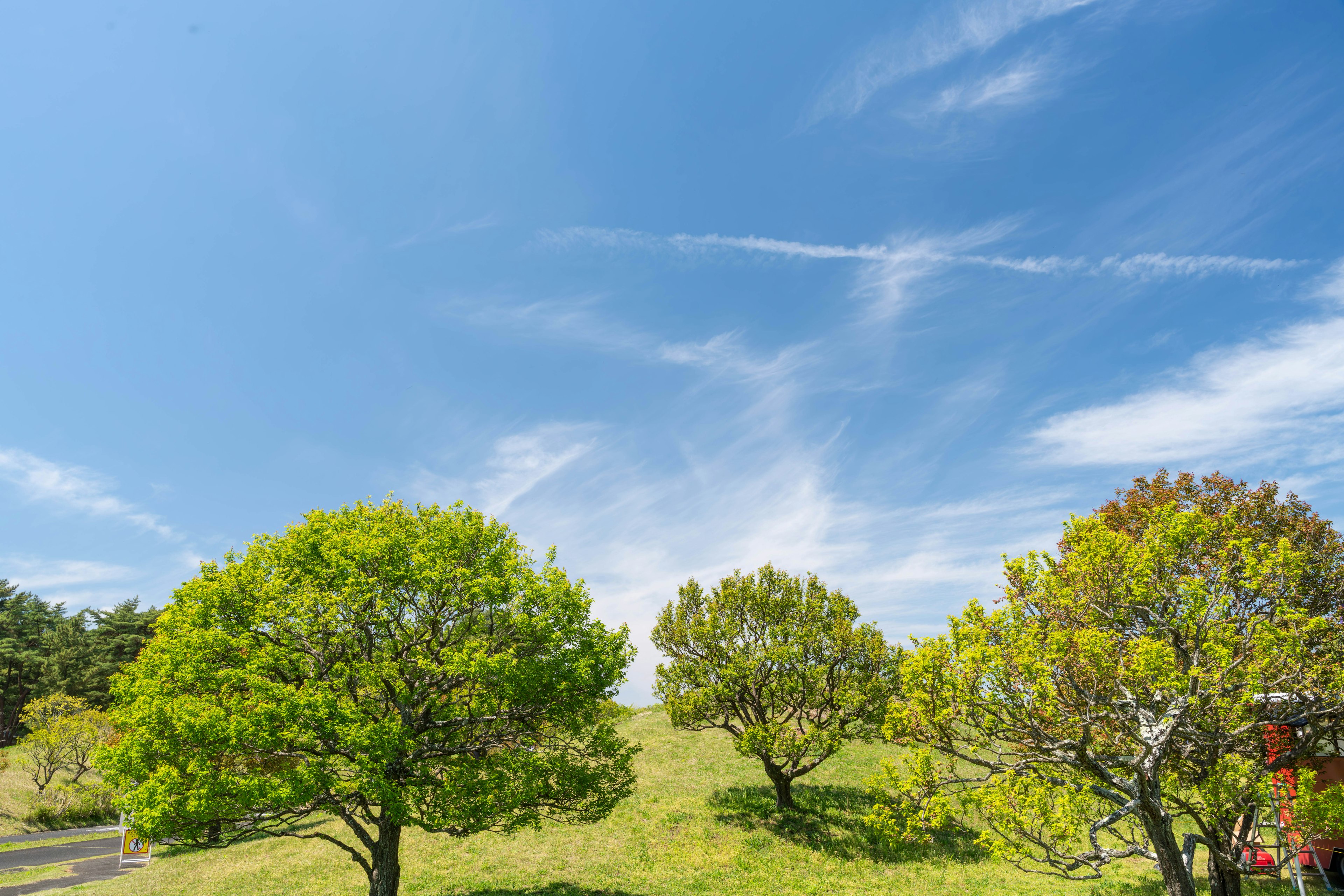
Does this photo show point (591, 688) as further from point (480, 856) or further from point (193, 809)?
point (480, 856)

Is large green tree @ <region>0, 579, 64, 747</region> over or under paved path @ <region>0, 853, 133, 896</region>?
over

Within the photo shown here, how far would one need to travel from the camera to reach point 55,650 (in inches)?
2931

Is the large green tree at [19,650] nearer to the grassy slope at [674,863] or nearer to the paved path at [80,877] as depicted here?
the paved path at [80,877]

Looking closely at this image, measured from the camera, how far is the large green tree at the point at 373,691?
19047 millimetres

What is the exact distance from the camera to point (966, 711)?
16.9 metres

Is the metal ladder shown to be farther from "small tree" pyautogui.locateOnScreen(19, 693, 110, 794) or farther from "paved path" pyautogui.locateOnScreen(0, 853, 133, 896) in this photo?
"small tree" pyautogui.locateOnScreen(19, 693, 110, 794)

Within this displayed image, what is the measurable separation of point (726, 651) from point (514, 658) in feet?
52.9

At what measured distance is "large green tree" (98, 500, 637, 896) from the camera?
62.5 ft

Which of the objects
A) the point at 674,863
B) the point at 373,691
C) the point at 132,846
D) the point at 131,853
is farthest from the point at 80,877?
the point at 674,863

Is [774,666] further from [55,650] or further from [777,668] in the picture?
[55,650]

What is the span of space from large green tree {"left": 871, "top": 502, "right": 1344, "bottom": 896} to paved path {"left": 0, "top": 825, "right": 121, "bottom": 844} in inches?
2364

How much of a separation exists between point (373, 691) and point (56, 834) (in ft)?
162

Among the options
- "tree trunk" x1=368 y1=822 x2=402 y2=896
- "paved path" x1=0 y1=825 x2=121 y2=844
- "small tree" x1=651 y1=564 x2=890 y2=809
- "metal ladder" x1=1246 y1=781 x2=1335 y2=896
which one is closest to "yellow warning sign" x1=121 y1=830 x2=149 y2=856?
"tree trunk" x1=368 y1=822 x2=402 y2=896

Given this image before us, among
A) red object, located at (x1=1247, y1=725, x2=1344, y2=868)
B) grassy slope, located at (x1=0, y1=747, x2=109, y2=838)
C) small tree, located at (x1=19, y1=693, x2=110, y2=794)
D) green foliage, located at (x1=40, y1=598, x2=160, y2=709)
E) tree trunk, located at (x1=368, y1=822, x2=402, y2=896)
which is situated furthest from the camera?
green foliage, located at (x1=40, y1=598, x2=160, y2=709)
